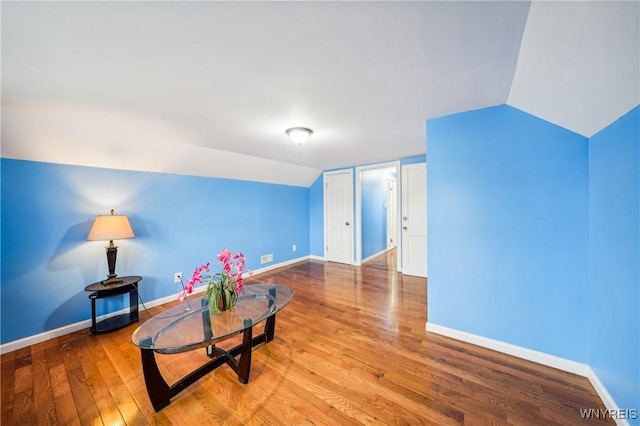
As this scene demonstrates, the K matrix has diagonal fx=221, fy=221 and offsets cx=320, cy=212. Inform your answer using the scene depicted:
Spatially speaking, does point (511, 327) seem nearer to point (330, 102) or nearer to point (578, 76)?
point (578, 76)

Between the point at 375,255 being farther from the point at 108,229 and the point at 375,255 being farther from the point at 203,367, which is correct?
the point at 108,229

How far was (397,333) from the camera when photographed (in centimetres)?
230

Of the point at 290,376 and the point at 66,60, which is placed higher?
the point at 66,60

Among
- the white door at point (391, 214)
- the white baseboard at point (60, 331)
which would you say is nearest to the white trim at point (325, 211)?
the white door at point (391, 214)

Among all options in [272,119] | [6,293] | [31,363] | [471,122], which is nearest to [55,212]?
[6,293]

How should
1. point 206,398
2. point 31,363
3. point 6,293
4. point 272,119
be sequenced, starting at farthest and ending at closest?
1. point 272,119
2. point 6,293
3. point 31,363
4. point 206,398

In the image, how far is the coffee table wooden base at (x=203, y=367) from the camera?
1425 mm

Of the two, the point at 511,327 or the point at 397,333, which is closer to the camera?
the point at 511,327

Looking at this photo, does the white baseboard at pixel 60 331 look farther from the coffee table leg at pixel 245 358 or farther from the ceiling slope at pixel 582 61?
the ceiling slope at pixel 582 61

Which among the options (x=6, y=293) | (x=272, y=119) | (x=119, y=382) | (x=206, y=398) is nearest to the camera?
(x=206, y=398)

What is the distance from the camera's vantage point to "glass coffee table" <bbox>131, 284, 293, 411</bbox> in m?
1.43

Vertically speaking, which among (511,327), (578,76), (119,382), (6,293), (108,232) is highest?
(578,76)

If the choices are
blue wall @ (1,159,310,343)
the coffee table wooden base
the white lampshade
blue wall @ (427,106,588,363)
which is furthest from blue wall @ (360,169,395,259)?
the white lampshade

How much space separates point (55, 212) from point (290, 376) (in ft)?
9.70
